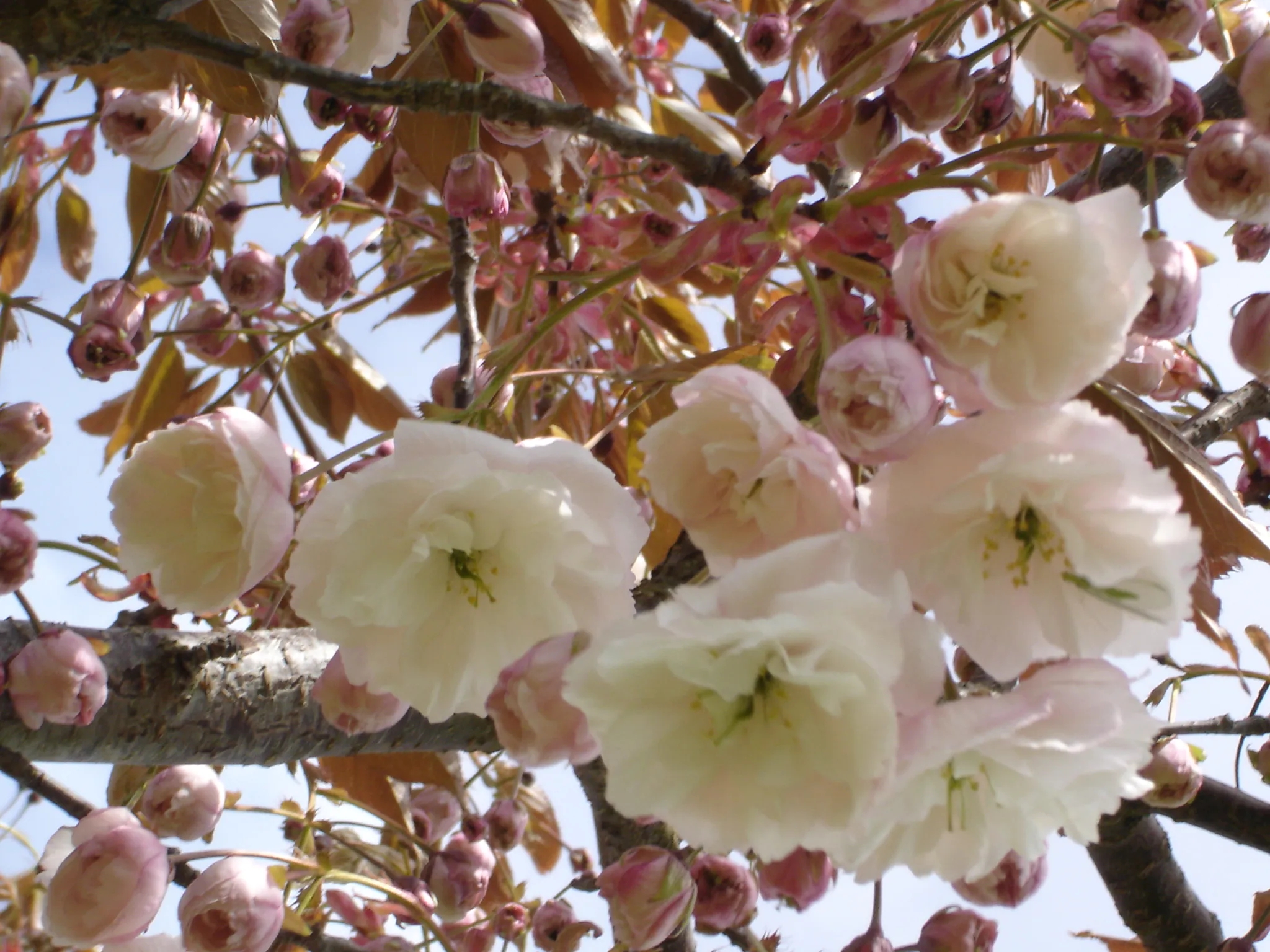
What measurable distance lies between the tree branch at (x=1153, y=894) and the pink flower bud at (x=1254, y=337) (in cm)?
60

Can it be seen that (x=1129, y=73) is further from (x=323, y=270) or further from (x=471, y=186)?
(x=323, y=270)

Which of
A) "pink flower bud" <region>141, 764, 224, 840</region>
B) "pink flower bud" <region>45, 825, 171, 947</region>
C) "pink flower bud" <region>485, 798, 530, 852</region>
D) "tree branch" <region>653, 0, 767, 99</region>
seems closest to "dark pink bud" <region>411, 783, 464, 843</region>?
"pink flower bud" <region>485, 798, 530, 852</region>

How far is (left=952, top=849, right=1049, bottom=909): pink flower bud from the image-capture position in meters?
0.65

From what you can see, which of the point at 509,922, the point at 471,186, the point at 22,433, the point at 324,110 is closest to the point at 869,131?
the point at 471,186

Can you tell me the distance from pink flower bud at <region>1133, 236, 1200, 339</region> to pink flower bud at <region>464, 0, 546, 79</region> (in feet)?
1.40

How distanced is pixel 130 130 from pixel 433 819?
3.14 ft

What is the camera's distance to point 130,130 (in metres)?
0.84

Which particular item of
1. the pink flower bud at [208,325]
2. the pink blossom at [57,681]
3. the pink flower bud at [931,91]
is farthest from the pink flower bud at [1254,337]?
the pink flower bud at [208,325]

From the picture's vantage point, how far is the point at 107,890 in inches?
29.4

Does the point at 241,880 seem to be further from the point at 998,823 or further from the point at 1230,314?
the point at 1230,314

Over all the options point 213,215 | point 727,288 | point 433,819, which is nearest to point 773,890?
point 727,288

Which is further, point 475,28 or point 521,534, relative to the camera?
point 475,28

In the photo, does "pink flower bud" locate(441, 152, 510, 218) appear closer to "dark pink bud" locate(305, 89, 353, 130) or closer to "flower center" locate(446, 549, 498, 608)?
"dark pink bud" locate(305, 89, 353, 130)

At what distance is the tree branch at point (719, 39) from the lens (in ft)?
4.27
